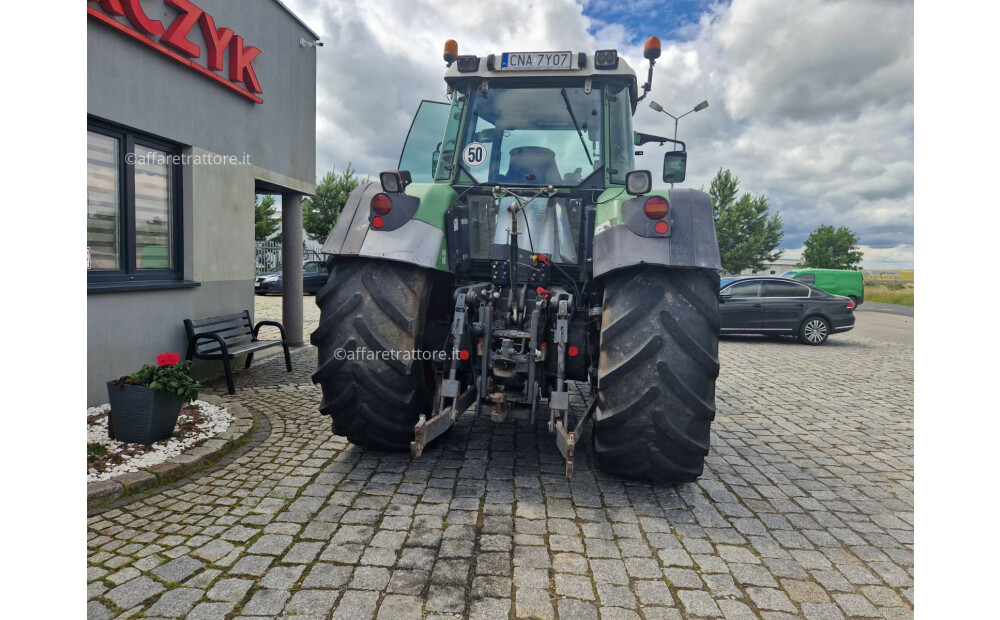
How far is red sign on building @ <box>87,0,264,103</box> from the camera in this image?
16.5ft

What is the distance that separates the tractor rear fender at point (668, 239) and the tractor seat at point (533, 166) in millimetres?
968

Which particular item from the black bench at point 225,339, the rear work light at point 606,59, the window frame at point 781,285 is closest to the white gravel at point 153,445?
the black bench at point 225,339

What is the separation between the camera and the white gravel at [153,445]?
360cm

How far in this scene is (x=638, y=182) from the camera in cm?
335

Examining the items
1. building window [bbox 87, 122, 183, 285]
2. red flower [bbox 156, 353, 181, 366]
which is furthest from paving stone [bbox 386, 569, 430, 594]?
building window [bbox 87, 122, 183, 285]

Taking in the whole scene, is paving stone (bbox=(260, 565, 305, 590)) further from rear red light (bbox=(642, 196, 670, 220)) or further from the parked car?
the parked car

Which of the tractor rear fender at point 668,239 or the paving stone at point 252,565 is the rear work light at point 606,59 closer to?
the tractor rear fender at point 668,239

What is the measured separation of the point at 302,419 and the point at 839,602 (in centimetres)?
419

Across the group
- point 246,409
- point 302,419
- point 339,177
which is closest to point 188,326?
point 246,409

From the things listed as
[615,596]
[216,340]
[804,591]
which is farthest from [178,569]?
[216,340]

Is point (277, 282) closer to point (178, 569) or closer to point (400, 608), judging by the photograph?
point (178, 569)

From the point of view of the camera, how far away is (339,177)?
32719 millimetres

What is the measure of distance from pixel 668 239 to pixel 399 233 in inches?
66.1

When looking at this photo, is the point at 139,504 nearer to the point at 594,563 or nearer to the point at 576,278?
the point at 594,563
